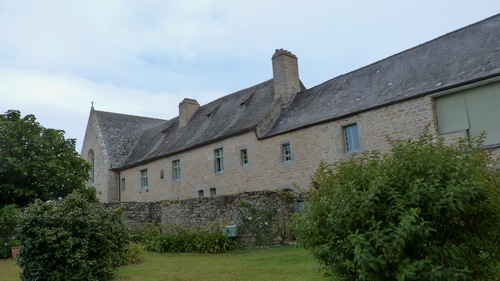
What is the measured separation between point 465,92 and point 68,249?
40.3 feet

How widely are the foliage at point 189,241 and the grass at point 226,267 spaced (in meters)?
0.47

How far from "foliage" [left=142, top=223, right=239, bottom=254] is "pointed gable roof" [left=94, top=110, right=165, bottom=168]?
15797mm

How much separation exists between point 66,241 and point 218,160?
13.6 meters

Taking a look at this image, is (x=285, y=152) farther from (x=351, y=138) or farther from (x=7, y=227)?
(x=7, y=227)

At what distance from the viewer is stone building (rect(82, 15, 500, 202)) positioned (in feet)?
45.0

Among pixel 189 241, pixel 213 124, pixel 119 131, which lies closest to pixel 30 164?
pixel 213 124

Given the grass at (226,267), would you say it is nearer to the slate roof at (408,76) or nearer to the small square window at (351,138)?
the small square window at (351,138)

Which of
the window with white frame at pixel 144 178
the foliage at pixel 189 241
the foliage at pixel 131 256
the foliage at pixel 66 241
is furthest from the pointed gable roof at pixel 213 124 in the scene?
the foliage at pixel 66 241

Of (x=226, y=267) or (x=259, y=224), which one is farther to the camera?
(x=259, y=224)

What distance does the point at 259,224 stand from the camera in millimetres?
12602

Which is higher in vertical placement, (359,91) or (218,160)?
(359,91)

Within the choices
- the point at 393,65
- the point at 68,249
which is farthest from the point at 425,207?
the point at 393,65

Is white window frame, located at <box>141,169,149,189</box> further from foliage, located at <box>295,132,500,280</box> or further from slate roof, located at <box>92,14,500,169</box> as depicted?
foliage, located at <box>295,132,500,280</box>

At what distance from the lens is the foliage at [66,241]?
783cm
